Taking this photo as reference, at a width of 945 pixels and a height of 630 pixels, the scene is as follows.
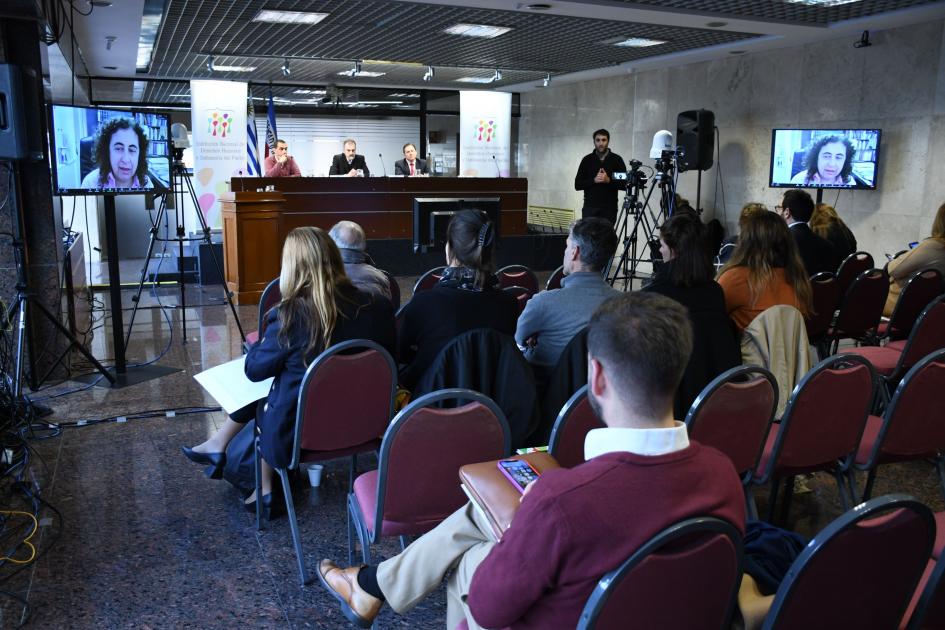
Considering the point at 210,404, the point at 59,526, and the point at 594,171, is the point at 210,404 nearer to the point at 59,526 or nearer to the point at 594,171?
the point at 59,526

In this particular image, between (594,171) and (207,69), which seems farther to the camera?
(207,69)

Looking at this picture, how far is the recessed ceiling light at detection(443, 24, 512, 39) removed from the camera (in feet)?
27.9

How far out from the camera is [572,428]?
2330mm

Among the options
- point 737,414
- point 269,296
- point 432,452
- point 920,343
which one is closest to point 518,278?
point 269,296

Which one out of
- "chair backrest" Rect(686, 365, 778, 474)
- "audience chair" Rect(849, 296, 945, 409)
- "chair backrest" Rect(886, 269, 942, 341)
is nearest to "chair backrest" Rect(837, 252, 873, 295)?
"chair backrest" Rect(886, 269, 942, 341)

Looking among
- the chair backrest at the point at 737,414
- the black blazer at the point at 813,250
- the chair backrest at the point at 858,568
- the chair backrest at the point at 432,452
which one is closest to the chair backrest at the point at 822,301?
the black blazer at the point at 813,250

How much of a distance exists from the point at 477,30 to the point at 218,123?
4.97 m

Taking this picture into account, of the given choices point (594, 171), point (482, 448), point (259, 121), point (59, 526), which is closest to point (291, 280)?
point (482, 448)

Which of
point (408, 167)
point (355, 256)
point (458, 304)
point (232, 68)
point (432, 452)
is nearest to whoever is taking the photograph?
point (432, 452)

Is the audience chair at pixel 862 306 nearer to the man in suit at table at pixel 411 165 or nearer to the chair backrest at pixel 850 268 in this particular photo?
the chair backrest at pixel 850 268

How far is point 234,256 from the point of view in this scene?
835 cm

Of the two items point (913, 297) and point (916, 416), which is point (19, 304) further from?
point (913, 297)

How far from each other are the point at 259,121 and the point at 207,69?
4.05 metres

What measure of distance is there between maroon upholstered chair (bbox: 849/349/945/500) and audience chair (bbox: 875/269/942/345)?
2133 millimetres
